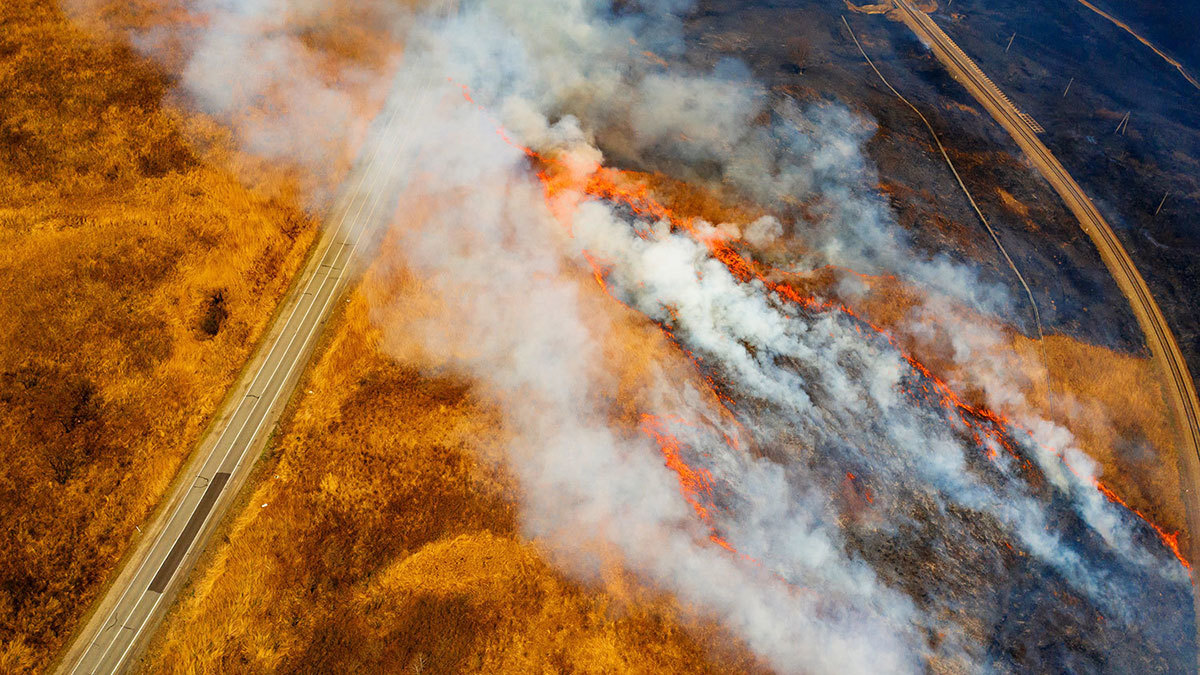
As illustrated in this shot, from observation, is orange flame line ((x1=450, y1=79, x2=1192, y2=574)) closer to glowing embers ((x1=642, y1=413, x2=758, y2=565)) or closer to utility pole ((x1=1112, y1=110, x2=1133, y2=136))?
glowing embers ((x1=642, y1=413, x2=758, y2=565))

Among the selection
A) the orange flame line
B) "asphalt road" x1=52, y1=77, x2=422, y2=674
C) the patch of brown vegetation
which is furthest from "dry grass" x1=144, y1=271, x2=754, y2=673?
the patch of brown vegetation

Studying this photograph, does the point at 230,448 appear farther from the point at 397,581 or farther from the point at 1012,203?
the point at 1012,203

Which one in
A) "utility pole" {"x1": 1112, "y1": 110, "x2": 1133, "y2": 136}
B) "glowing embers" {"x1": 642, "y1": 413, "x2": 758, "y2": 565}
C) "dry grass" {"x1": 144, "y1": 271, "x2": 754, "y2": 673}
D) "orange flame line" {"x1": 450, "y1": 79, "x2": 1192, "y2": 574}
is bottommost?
"dry grass" {"x1": 144, "y1": 271, "x2": 754, "y2": 673}

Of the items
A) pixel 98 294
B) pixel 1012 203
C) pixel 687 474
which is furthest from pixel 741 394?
pixel 98 294

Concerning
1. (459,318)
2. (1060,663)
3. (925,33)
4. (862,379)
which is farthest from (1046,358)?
(925,33)

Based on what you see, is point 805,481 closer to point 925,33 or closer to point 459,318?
point 459,318

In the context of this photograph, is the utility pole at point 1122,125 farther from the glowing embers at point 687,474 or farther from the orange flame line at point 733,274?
the glowing embers at point 687,474
